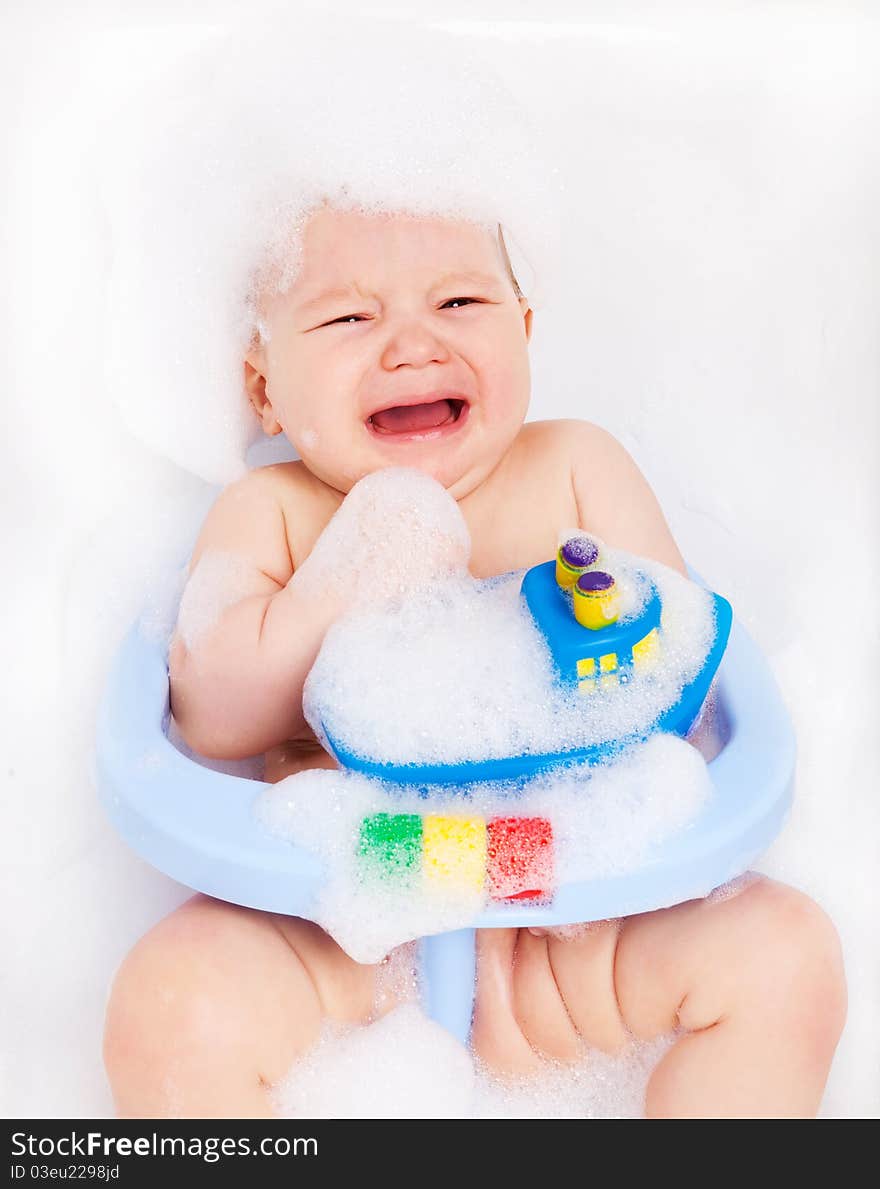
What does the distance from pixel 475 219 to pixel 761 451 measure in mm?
542

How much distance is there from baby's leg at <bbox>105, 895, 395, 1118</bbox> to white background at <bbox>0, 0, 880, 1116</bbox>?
1.57ft

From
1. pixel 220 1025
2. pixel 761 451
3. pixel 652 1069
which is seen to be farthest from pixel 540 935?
pixel 761 451

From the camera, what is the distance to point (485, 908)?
3.24 feet

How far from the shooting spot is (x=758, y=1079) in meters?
0.99

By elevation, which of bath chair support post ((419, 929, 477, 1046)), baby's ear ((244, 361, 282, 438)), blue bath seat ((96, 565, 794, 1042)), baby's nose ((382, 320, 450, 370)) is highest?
→ baby's nose ((382, 320, 450, 370))

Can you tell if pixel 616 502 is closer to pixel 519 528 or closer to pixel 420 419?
pixel 519 528

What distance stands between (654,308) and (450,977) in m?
0.89

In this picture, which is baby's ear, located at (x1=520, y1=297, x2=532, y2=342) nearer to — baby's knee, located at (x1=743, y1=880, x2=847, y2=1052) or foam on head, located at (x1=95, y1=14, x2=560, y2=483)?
foam on head, located at (x1=95, y1=14, x2=560, y2=483)

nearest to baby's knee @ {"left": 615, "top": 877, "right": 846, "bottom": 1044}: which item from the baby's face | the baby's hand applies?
the baby's hand

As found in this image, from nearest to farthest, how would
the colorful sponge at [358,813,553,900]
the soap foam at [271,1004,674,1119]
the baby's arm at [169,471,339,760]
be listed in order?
the colorful sponge at [358,813,553,900] → the soap foam at [271,1004,674,1119] → the baby's arm at [169,471,339,760]

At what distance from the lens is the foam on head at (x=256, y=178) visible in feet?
4.20

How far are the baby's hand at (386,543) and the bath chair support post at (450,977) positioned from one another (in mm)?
298

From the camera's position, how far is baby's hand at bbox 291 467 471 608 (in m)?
1.21
